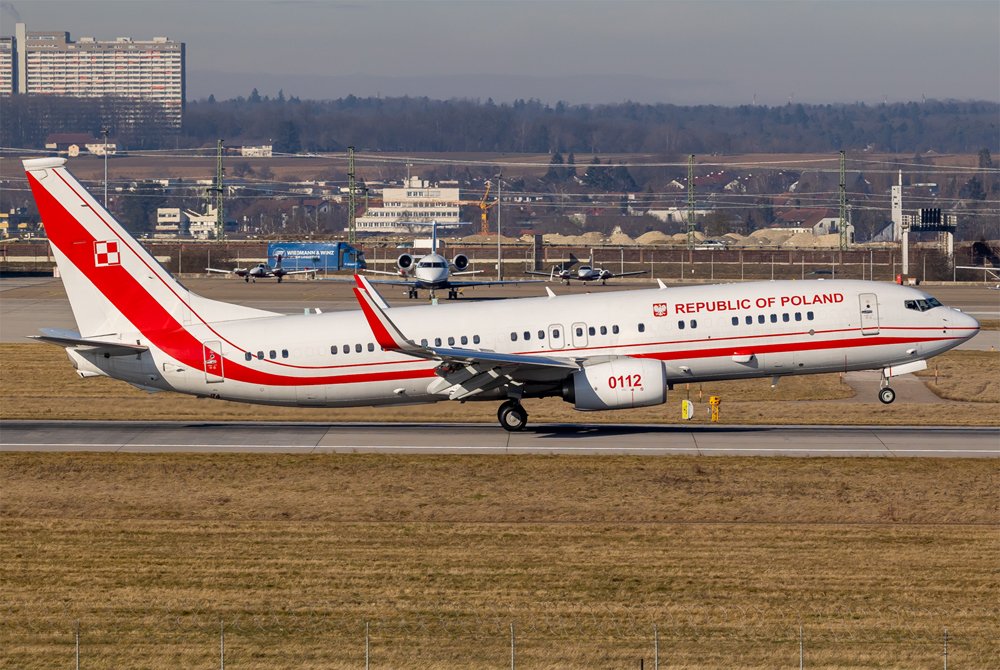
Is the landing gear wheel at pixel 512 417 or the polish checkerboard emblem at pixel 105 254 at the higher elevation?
the polish checkerboard emblem at pixel 105 254

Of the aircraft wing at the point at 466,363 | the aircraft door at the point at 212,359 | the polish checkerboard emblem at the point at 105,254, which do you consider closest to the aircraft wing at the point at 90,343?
the aircraft door at the point at 212,359

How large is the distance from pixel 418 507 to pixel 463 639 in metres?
10.6

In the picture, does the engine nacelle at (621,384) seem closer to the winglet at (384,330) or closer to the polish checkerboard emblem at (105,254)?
the winglet at (384,330)

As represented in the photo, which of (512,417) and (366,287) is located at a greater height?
(366,287)

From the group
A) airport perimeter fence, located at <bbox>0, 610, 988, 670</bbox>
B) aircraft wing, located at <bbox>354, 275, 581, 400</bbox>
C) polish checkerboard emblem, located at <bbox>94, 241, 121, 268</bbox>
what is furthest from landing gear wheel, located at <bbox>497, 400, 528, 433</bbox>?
airport perimeter fence, located at <bbox>0, 610, 988, 670</bbox>

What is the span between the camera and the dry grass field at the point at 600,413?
179ft

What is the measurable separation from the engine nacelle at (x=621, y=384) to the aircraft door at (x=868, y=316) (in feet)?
24.4

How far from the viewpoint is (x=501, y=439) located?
157 ft

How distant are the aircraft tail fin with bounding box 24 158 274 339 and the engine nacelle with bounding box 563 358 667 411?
13.7 m

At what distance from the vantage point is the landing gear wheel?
49219 mm

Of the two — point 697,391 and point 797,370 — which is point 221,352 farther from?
point 697,391

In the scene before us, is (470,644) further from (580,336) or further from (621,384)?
(580,336)

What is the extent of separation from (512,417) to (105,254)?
15187 millimetres

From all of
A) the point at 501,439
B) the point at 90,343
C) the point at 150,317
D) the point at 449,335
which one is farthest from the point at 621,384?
the point at 90,343
